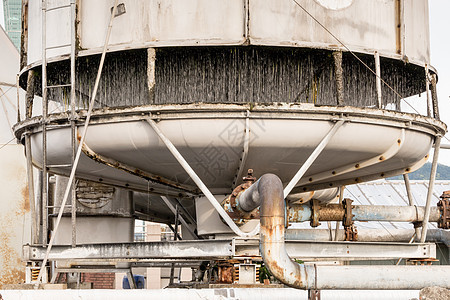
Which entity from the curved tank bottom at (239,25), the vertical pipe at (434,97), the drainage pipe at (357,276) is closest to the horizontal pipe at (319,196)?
the vertical pipe at (434,97)

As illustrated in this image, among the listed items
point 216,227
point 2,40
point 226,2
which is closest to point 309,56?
point 226,2

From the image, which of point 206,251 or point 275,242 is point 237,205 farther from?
point 275,242

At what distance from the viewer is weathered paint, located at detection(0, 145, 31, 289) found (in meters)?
22.7

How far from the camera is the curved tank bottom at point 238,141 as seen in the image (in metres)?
12.2

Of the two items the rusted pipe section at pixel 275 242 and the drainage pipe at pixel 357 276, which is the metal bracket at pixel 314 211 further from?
the drainage pipe at pixel 357 276

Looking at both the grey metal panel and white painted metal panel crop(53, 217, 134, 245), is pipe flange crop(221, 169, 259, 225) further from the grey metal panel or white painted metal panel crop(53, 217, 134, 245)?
white painted metal panel crop(53, 217, 134, 245)

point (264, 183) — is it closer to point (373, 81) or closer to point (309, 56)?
point (309, 56)

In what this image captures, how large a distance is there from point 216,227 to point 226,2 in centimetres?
429

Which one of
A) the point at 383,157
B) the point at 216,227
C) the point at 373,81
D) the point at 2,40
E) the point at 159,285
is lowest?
the point at 159,285

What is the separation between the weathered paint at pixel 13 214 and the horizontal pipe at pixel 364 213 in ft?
35.9

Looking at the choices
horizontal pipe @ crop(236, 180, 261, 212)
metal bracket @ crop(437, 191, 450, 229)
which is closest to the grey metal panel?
horizontal pipe @ crop(236, 180, 261, 212)

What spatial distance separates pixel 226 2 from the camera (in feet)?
41.4

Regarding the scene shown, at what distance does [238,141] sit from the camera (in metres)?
12.3

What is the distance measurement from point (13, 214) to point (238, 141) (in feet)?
43.3
